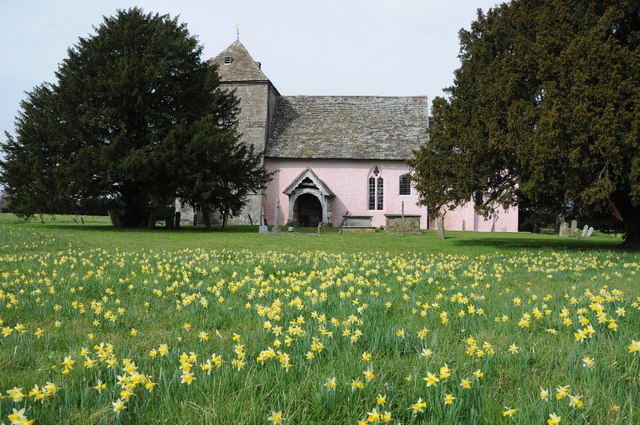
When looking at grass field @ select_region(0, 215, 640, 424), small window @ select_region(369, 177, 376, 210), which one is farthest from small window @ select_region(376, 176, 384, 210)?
grass field @ select_region(0, 215, 640, 424)

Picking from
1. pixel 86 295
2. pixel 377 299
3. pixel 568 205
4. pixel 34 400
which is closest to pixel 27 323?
pixel 86 295

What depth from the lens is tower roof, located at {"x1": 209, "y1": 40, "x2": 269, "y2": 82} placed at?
4488 centimetres

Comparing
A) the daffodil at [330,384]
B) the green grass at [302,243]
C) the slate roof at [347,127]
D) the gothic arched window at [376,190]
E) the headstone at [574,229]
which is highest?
the slate roof at [347,127]

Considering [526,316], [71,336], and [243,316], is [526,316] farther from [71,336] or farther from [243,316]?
[71,336]

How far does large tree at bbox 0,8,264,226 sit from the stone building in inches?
493

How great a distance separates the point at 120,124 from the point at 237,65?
18.4 metres

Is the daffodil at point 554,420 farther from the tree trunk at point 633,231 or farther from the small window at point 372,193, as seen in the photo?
the small window at point 372,193

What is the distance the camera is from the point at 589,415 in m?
2.58

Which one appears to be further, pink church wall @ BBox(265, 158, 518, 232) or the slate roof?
pink church wall @ BBox(265, 158, 518, 232)

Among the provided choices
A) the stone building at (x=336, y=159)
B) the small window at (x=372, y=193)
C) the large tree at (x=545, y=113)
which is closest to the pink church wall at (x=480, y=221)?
the stone building at (x=336, y=159)

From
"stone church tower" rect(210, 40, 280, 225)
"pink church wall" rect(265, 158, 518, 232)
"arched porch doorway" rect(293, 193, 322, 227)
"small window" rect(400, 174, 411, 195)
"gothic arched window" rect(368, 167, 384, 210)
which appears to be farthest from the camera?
"arched porch doorway" rect(293, 193, 322, 227)

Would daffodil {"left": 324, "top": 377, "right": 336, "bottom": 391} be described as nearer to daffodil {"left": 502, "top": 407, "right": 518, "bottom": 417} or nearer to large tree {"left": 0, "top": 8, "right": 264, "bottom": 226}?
daffodil {"left": 502, "top": 407, "right": 518, "bottom": 417}

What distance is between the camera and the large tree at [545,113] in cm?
1439

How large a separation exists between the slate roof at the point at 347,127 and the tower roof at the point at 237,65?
3.92m
